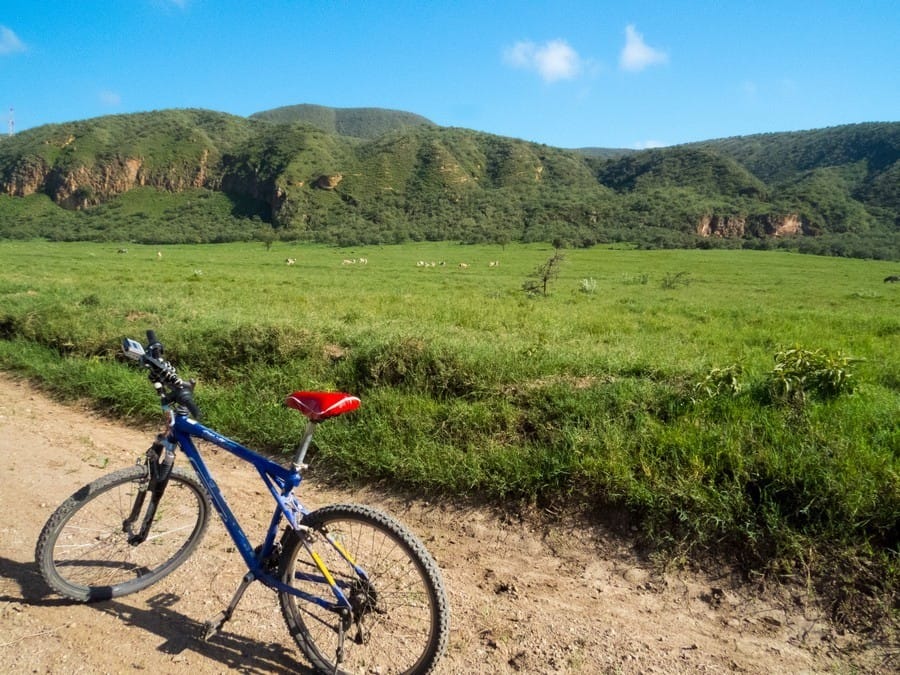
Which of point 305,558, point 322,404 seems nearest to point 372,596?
point 305,558

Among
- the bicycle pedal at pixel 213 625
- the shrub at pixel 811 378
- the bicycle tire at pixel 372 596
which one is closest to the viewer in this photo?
the bicycle tire at pixel 372 596

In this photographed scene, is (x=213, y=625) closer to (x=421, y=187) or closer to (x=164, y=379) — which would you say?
(x=164, y=379)

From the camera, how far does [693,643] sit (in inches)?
114

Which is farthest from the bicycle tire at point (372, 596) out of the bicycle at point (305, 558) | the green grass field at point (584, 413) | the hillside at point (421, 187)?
the hillside at point (421, 187)

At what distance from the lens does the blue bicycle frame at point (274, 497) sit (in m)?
2.54

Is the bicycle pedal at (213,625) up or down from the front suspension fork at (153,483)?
down

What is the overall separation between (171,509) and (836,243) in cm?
9075

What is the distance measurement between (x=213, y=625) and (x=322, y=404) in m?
1.32

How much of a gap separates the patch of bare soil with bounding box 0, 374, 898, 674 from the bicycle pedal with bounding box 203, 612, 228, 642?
3.1 inches

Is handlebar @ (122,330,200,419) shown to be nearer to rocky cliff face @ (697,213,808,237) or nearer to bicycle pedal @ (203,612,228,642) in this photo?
bicycle pedal @ (203,612,228,642)

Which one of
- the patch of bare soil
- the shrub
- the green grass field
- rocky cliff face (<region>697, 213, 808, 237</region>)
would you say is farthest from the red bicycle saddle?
rocky cliff face (<region>697, 213, 808, 237</region>)

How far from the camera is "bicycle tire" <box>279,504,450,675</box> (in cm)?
245

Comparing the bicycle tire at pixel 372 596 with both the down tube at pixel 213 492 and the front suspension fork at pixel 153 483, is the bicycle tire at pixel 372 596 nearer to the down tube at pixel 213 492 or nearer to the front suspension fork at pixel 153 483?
the down tube at pixel 213 492

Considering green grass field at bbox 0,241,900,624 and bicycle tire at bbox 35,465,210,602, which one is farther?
green grass field at bbox 0,241,900,624
